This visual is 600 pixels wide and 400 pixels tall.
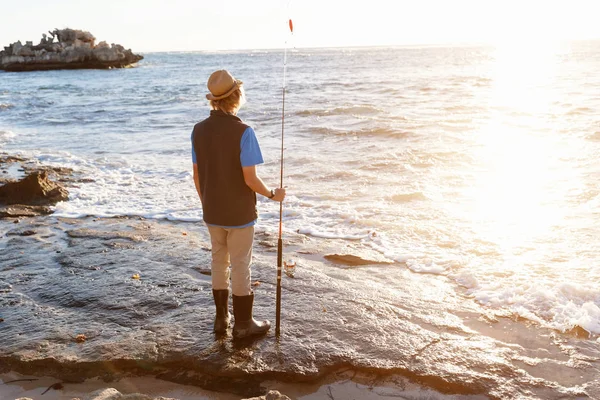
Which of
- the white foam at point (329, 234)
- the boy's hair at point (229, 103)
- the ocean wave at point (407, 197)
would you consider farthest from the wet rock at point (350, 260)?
the boy's hair at point (229, 103)

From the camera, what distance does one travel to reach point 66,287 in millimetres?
5125

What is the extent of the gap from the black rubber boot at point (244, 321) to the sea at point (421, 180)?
6.06 ft

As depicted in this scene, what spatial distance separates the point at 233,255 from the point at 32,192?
5.94m

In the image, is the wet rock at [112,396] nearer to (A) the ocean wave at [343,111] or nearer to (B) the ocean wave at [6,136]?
(B) the ocean wave at [6,136]

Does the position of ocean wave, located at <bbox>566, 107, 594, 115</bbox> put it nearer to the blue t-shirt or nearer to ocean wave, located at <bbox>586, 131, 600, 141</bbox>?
ocean wave, located at <bbox>586, 131, 600, 141</bbox>

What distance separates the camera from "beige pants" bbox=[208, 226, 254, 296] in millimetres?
3986

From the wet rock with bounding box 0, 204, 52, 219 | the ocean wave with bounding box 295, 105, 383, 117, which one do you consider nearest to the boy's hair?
the wet rock with bounding box 0, 204, 52, 219

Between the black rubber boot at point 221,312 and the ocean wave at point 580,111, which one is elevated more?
the ocean wave at point 580,111

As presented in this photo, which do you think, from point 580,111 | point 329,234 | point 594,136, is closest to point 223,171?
point 329,234

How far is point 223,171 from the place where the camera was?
380 cm

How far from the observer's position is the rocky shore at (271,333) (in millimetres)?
3670

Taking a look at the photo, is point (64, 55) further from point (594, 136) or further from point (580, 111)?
point (594, 136)

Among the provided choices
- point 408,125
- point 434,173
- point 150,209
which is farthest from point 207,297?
point 408,125

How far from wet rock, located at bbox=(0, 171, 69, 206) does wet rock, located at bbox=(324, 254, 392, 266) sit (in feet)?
16.4
